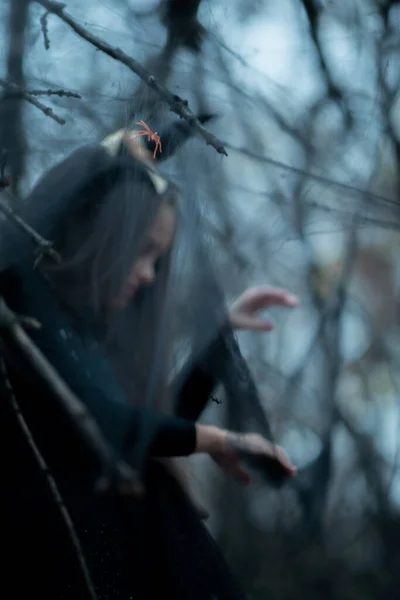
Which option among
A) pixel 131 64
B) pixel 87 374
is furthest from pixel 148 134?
pixel 87 374

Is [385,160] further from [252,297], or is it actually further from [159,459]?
[159,459]

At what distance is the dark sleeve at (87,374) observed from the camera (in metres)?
0.59

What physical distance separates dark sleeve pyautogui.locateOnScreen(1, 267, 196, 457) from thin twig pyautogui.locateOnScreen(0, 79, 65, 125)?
0.15 m

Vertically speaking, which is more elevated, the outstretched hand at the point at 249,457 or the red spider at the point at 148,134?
the red spider at the point at 148,134

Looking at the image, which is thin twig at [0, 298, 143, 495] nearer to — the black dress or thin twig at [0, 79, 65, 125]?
the black dress

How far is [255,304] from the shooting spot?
926 millimetres

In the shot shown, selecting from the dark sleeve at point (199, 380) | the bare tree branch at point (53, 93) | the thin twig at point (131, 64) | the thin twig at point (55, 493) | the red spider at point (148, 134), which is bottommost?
the thin twig at point (55, 493)

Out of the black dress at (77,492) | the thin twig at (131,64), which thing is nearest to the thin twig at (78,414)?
the black dress at (77,492)

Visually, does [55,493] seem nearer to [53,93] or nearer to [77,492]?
[77,492]

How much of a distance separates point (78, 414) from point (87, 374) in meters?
0.13

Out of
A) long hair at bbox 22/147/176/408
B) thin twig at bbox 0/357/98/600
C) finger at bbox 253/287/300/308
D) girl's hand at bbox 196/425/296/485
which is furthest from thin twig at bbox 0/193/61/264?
finger at bbox 253/287/300/308

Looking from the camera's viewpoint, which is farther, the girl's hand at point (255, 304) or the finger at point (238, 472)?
the girl's hand at point (255, 304)

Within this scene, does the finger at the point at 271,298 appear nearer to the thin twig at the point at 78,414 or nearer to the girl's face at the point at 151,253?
the girl's face at the point at 151,253

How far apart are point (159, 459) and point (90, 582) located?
0.47 ft
